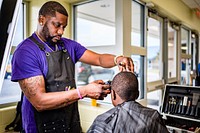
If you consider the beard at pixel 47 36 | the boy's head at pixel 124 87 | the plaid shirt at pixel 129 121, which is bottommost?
the plaid shirt at pixel 129 121

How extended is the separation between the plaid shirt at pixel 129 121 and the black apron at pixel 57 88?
24cm

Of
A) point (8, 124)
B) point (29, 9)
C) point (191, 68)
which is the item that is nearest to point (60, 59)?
point (8, 124)

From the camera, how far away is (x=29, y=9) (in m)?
2.83

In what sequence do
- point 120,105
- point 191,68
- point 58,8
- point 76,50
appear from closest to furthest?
point 120,105 < point 58,8 < point 76,50 < point 191,68

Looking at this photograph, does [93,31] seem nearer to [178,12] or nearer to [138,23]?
[138,23]

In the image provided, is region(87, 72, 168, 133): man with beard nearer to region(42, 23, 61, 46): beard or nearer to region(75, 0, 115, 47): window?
region(42, 23, 61, 46): beard

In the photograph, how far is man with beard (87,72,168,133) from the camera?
1.12 metres

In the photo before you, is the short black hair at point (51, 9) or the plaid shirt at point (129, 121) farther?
the short black hair at point (51, 9)

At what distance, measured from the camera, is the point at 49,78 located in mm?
1312

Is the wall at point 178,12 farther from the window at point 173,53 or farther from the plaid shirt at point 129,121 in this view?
the plaid shirt at point 129,121

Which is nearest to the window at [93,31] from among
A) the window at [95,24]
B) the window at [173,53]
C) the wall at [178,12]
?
the window at [95,24]

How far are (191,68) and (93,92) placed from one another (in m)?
5.48

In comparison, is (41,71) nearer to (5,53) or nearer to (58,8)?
(5,53)

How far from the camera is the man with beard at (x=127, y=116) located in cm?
112
